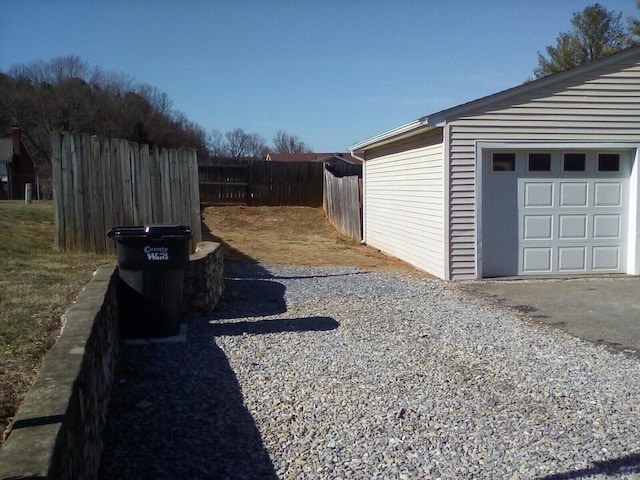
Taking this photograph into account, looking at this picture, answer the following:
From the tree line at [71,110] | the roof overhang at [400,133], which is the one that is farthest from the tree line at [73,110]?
the roof overhang at [400,133]

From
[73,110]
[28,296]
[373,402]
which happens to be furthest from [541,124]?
[73,110]

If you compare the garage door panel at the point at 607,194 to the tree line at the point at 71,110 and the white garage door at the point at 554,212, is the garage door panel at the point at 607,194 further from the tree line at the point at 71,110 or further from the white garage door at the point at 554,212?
the tree line at the point at 71,110

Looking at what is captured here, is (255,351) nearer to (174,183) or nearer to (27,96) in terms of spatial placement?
(174,183)

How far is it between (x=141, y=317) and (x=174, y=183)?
5.21 meters

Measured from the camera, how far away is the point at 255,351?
260 inches

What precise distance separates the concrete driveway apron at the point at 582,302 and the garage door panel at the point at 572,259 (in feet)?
1.14

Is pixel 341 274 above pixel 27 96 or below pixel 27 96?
below

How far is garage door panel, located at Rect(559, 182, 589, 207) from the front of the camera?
1137cm

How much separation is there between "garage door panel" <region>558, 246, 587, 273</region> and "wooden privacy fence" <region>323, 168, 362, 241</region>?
25.7 feet

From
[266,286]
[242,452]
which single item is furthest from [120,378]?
[266,286]

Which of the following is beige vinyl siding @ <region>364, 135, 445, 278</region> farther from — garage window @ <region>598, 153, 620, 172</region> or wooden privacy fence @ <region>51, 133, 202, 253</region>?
wooden privacy fence @ <region>51, 133, 202, 253</region>

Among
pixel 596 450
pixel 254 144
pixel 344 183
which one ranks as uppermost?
pixel 254 144

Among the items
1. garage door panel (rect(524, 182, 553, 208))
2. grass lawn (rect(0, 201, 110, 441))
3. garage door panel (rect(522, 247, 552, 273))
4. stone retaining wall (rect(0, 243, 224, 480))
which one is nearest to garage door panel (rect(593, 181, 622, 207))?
garage door panel (rect(524, 182, 553, 208))

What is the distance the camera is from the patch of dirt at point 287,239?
1459cm
